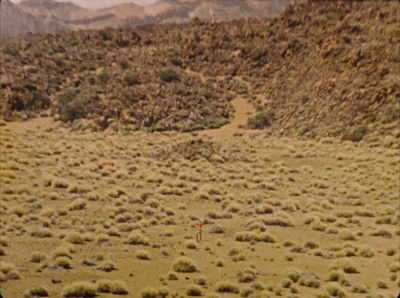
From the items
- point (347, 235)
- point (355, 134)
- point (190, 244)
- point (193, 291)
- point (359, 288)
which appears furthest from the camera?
point (355, 134)

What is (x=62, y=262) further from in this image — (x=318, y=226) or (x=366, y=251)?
(x=318, y=226)

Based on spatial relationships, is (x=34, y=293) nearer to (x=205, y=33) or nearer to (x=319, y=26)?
(x=319, y=26)

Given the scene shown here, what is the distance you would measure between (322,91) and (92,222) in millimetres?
45508

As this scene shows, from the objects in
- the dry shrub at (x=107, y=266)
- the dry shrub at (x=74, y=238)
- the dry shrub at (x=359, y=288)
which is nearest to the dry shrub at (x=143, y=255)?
the dry shrub at (x=107, y=266)

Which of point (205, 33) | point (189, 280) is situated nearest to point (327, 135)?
point (189, 280)

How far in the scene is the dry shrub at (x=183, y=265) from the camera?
15.9m

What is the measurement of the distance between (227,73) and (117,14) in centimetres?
4640

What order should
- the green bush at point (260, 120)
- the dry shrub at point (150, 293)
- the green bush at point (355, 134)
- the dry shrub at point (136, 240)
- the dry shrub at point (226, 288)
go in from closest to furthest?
the dry shrub at point (150, 293) → the dry shrub at point (226, 288) → the dry shrub at point (136, 240) → the green bush at point (355, 134) → the green bush at point (260, 120)

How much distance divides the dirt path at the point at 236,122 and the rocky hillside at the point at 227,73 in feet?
4.85

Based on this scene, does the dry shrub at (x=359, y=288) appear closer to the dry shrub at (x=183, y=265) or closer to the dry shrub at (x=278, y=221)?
the dry shrub at (x=183, y=265)

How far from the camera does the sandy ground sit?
49.5 ft

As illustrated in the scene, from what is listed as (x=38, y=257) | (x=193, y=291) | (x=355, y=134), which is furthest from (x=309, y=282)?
(x=355, y=134)

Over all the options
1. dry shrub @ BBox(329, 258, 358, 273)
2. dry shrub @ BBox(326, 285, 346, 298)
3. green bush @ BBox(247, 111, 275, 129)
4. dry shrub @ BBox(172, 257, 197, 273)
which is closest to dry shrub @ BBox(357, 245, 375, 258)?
dry shrub @ BBox(329, 258, 358, 273)

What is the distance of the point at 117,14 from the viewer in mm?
112375
